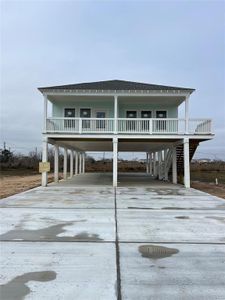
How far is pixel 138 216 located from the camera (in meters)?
10.7

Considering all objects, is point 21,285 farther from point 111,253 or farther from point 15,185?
point 15,185

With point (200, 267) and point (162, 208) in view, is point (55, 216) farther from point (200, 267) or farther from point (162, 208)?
point (200, 267)

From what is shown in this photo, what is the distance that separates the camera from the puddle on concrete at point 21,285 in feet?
14.7

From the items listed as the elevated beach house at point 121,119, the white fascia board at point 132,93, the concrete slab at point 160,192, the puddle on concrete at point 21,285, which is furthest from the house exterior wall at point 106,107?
the puddle on concrete at point 21,285

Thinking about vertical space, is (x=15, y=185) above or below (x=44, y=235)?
above

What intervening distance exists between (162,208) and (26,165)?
4790 cm

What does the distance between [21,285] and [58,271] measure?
0.72 meters

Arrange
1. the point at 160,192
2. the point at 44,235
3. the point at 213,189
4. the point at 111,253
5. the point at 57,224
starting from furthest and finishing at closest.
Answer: the point at 213,189 → the point at 160,192 → the point at 57,224 → the point at 44,235 → the point at 111,253

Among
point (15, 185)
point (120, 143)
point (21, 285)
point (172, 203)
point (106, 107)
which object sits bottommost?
Answer: point (21, 285)

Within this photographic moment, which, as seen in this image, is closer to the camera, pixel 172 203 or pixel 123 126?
pixel 172 203

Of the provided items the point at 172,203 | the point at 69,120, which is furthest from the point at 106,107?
the point at 172,203

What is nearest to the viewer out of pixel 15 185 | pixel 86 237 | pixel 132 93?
pixel 86 237

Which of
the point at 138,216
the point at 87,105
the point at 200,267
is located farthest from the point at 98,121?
the point at 200,267

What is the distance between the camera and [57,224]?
9.26 m
